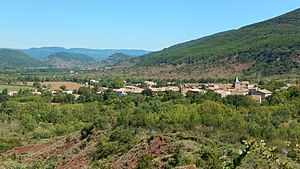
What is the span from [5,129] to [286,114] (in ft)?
127

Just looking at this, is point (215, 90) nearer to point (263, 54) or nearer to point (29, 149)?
point (29, 149)

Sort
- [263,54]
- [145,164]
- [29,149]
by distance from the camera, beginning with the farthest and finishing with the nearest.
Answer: [263,54], [29,149], [145,164]

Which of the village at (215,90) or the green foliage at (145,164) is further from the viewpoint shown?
the village at (215,90)

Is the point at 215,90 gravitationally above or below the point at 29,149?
above

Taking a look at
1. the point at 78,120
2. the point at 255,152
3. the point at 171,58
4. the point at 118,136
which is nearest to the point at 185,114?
the point at 118,136

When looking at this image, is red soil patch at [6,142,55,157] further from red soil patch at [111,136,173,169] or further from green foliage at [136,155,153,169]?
green foliage at [136,155,153,169]

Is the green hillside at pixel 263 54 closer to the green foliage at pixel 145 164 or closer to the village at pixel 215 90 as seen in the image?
the village at pixel 215 90

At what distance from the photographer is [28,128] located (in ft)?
186

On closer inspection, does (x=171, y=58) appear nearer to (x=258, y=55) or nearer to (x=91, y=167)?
(x=258, y=55)

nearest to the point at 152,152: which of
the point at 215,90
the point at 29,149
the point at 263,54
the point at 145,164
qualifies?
the point at 145,164

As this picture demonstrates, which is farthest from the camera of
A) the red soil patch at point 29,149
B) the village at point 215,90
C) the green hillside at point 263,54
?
the green hillside at point 263,54

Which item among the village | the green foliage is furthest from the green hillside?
the green foliage

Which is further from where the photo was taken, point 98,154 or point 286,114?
point 286,114

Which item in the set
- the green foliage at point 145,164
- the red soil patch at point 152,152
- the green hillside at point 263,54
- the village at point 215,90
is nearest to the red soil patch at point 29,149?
the red soil patch at point 152,152
